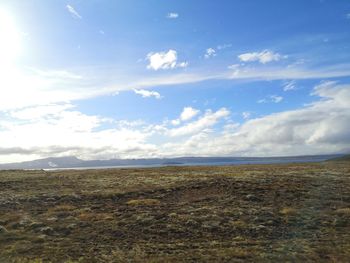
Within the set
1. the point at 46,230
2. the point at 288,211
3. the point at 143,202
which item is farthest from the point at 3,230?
the point at 288,211

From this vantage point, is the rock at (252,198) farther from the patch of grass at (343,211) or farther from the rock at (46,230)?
the rock at (46,230)

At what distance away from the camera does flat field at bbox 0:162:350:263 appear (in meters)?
19.2

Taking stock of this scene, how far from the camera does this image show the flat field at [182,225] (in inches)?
754

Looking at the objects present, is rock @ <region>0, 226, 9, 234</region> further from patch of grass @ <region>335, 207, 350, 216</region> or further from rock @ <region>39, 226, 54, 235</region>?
Result: patch of grass @ <region>335, 207, 350, 216</region>

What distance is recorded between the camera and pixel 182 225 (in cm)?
2548

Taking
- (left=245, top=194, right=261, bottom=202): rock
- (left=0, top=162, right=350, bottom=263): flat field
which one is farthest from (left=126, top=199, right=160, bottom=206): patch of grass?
(left=245, top=194, right=261, bottom=202): rock

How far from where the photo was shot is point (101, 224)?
26.6 meters

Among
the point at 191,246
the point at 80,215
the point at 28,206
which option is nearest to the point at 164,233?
the point at 191,246

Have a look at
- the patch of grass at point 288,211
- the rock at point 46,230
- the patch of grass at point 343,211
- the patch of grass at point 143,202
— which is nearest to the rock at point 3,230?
the rock at point 46,230

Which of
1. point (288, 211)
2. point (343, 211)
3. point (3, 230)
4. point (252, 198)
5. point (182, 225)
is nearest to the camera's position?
point (3, 230)

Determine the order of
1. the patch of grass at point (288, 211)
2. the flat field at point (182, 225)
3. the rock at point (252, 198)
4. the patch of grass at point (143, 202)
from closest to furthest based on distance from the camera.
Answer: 1. the flat field at point (182, 225)
2. the patch of grass at point (288, 211)
3. the patch of grass at point (143, 202)
4. the rock at point (252, 198)

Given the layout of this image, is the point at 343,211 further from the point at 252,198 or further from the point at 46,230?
the point at 46,230

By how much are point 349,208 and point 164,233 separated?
1582 cm

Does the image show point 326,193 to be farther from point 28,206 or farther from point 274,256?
point 28,206
